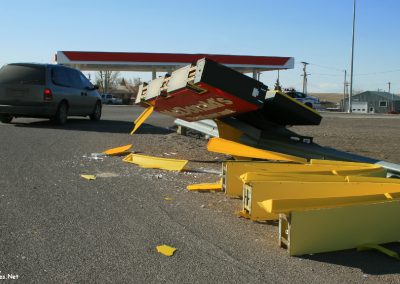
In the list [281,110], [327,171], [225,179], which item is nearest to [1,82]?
[281,110]

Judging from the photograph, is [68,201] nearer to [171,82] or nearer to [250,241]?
[250,241]

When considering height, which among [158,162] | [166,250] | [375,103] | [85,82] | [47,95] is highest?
[85,82]

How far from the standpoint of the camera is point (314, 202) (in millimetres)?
3656

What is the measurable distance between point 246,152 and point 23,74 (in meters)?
8.13

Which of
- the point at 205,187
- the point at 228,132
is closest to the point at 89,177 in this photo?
the point at 205,187

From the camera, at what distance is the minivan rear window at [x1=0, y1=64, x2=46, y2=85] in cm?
1195

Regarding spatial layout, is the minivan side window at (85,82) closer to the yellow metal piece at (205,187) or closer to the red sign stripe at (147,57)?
the yellow metal piece at (205,187)

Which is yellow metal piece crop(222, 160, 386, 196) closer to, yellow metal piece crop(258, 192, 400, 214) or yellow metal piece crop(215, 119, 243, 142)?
yellow metal piece crop(258, 192, 400, 214)

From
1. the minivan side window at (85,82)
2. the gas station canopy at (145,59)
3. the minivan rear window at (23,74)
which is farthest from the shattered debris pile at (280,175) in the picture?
the gas station canopy at (145,59)

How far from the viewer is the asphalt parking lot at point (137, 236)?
3.20 metres

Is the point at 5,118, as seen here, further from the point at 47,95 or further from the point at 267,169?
the point at 267,169

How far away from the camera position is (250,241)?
12.7ft

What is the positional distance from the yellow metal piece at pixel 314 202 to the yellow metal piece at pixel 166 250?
0.78 m

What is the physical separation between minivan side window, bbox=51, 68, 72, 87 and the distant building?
55595 millimetres
